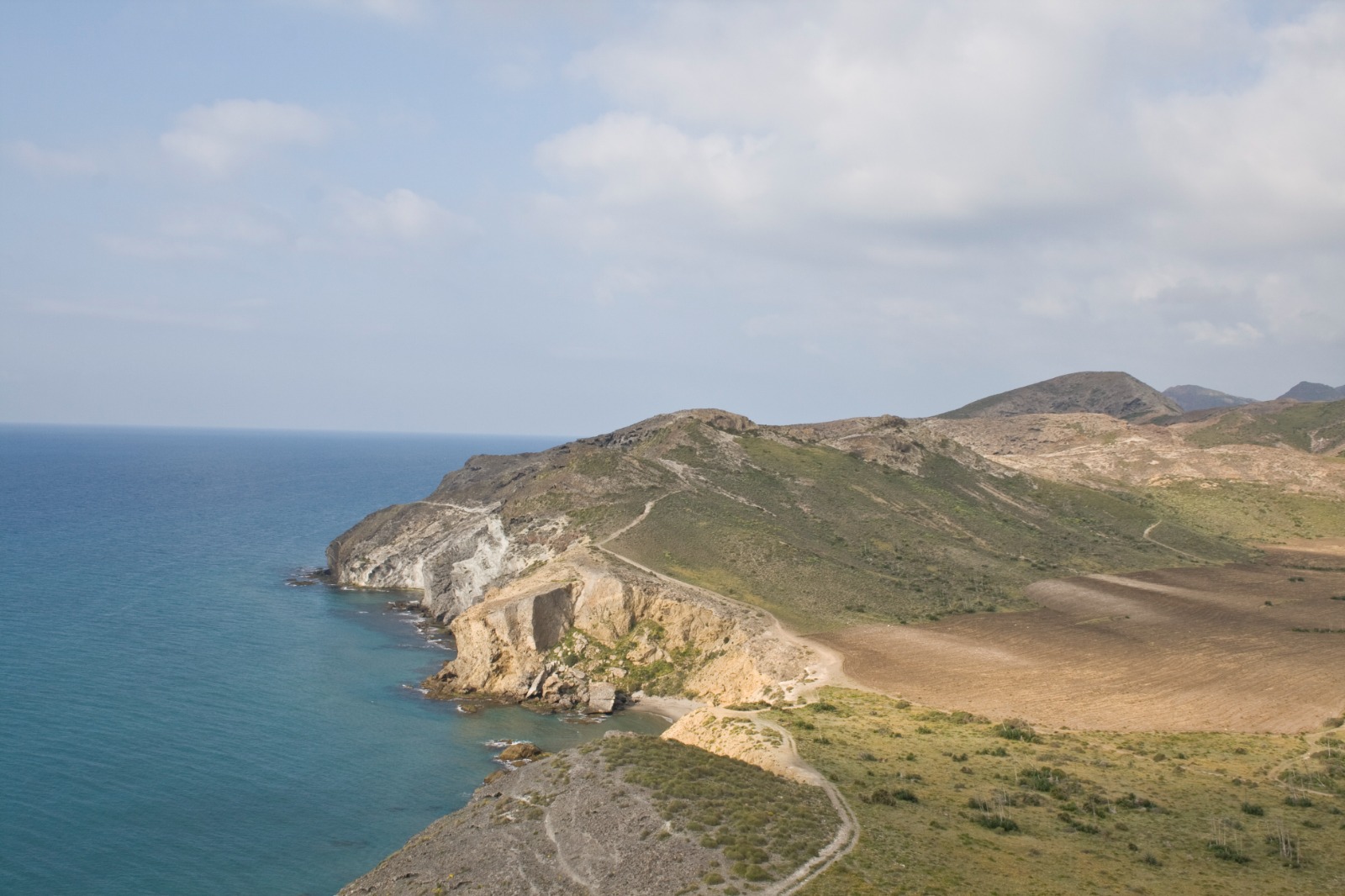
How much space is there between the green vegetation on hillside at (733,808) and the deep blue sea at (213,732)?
12838mm

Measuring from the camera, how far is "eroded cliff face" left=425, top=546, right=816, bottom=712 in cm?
5806

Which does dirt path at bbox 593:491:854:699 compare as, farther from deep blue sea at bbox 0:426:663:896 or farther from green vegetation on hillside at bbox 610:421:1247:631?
deep blue sea at bbox 0:426:663:896

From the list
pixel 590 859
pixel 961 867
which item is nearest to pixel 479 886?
pixel 590 859

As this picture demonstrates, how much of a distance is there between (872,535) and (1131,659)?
38.3 metres

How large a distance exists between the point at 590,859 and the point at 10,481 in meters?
230

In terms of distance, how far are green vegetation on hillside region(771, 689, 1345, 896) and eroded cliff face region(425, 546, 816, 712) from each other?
16.2 m

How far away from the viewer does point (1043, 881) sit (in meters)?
24.5

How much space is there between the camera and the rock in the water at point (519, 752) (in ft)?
154

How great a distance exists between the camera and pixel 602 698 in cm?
5638

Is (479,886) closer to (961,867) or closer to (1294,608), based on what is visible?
(961,867)

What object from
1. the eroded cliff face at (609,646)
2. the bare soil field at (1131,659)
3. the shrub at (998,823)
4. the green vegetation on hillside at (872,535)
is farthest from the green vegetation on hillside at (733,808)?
the green vegetation on hillside at (872,535)

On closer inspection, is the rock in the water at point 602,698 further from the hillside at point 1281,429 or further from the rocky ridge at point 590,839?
the hillside at point 1281,429

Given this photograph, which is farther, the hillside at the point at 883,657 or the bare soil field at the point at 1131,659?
the bare soil field at the point at 1131,659

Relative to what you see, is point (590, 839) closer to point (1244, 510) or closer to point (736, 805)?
point (736, 805)
